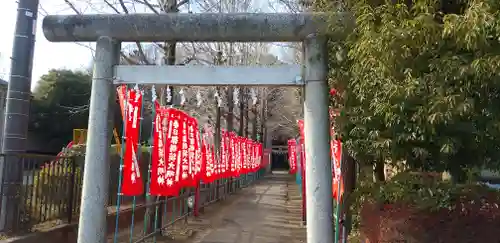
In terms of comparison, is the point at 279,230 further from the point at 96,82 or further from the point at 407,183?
the point at 96,82

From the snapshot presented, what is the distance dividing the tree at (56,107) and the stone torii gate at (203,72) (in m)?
26.3

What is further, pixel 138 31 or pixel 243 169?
pixel 243 169

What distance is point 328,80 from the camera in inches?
256

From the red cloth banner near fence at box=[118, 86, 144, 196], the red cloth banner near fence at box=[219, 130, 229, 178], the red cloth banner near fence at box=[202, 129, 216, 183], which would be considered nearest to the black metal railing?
the red cloth banner near fence at box=[118, 86, 144, 196]

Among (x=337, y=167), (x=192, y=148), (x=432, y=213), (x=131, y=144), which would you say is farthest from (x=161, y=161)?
(x=432, y=213)

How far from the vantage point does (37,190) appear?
8398mm

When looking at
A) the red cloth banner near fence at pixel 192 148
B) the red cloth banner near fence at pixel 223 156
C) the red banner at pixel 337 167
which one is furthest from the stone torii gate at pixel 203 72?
the red cloth banner near fence at pixel 223 156

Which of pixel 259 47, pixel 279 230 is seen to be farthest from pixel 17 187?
pixel 259 47

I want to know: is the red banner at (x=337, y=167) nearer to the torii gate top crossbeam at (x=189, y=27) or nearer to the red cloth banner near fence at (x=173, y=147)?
the torii gate top crossbeam at (x=189, y=27)

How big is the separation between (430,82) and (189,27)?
330cm

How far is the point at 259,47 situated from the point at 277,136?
3929 centimetres

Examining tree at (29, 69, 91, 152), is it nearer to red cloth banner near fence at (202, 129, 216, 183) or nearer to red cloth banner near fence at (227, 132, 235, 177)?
red cloth banner near fence at (227, 132, 235, 177)

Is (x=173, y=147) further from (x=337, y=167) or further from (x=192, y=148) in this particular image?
(x=337, y=167)

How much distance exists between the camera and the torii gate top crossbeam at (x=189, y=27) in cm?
643
